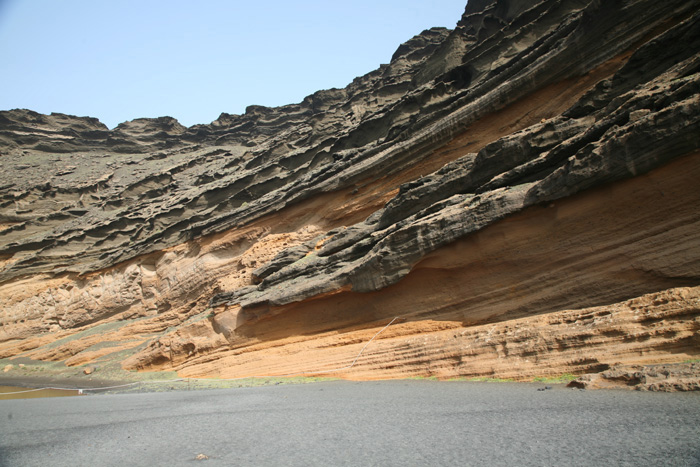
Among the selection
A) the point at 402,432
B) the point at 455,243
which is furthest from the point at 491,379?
the point at 455,243

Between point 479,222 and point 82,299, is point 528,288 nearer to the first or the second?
point 479,222

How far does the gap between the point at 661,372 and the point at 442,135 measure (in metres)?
11.7

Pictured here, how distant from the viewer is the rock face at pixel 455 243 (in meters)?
6.55

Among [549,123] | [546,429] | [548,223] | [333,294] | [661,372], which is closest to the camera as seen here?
[546,429]

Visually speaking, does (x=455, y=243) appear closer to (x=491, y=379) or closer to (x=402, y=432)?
(x=491, y=379)

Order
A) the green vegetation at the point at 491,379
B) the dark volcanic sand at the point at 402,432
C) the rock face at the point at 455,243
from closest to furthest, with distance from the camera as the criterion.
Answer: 1. the dark volcanic sand at the point at 402,432
2. the rock face at the point at 455,243
3. the green vegetation at the point at 491,379

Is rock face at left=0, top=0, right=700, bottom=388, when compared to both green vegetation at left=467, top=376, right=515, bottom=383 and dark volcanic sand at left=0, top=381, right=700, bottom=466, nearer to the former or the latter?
green vegetation at left=467, top=376, right=515, bottom=383

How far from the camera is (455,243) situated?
31.2 ft

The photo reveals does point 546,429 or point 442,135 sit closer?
point 546,429

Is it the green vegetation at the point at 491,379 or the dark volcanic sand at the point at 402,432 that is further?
the green vegetation at the point at 491,379

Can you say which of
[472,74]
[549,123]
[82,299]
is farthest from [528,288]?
[82,299]

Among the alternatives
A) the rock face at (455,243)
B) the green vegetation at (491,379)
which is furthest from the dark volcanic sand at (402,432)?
the rock face at (455,243)

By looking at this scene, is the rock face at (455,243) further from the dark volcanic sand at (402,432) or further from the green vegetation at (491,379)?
the dark volcanic sand at (402,432)

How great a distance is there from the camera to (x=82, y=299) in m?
23.6
